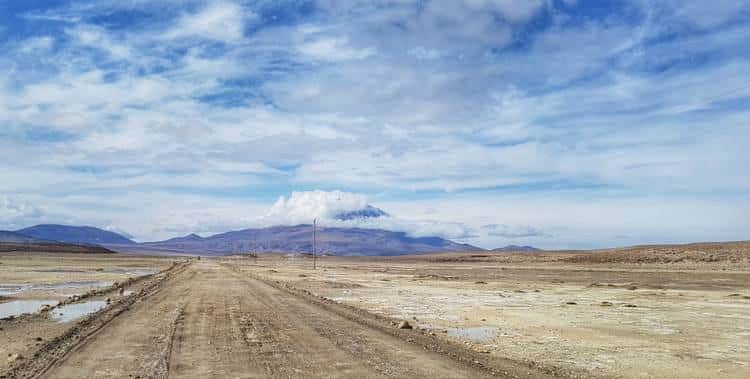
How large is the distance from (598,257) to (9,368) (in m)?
112

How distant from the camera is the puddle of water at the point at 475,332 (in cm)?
1853

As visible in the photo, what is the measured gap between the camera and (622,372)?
13.2 meters

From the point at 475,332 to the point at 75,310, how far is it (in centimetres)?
1763

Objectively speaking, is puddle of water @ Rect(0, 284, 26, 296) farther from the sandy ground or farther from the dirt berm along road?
the sandy ground

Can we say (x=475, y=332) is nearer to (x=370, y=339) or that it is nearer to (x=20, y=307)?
(x=370, y=339)

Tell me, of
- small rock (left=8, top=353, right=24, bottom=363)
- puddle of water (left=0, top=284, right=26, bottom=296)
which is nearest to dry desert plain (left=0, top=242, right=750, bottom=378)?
small rock (left=8, top=353, right=24, bottom=363)

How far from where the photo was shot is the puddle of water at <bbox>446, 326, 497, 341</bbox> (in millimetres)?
18531

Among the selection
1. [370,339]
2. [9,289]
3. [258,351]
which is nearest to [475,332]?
[370,339]

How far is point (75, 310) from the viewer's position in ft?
81.9

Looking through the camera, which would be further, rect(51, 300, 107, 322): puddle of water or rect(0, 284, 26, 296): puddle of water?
rect(0, 284, 26, 296): puddle of water

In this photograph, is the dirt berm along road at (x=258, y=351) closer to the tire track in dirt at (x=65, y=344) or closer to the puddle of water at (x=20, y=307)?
the tire track in dirt at (x=65, y=344)

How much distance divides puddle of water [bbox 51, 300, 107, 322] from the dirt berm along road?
215 centimetres

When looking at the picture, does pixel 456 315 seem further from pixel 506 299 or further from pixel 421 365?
pixel 421 365

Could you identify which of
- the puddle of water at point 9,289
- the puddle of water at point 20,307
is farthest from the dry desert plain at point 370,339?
the puddle of water at point 9,289
